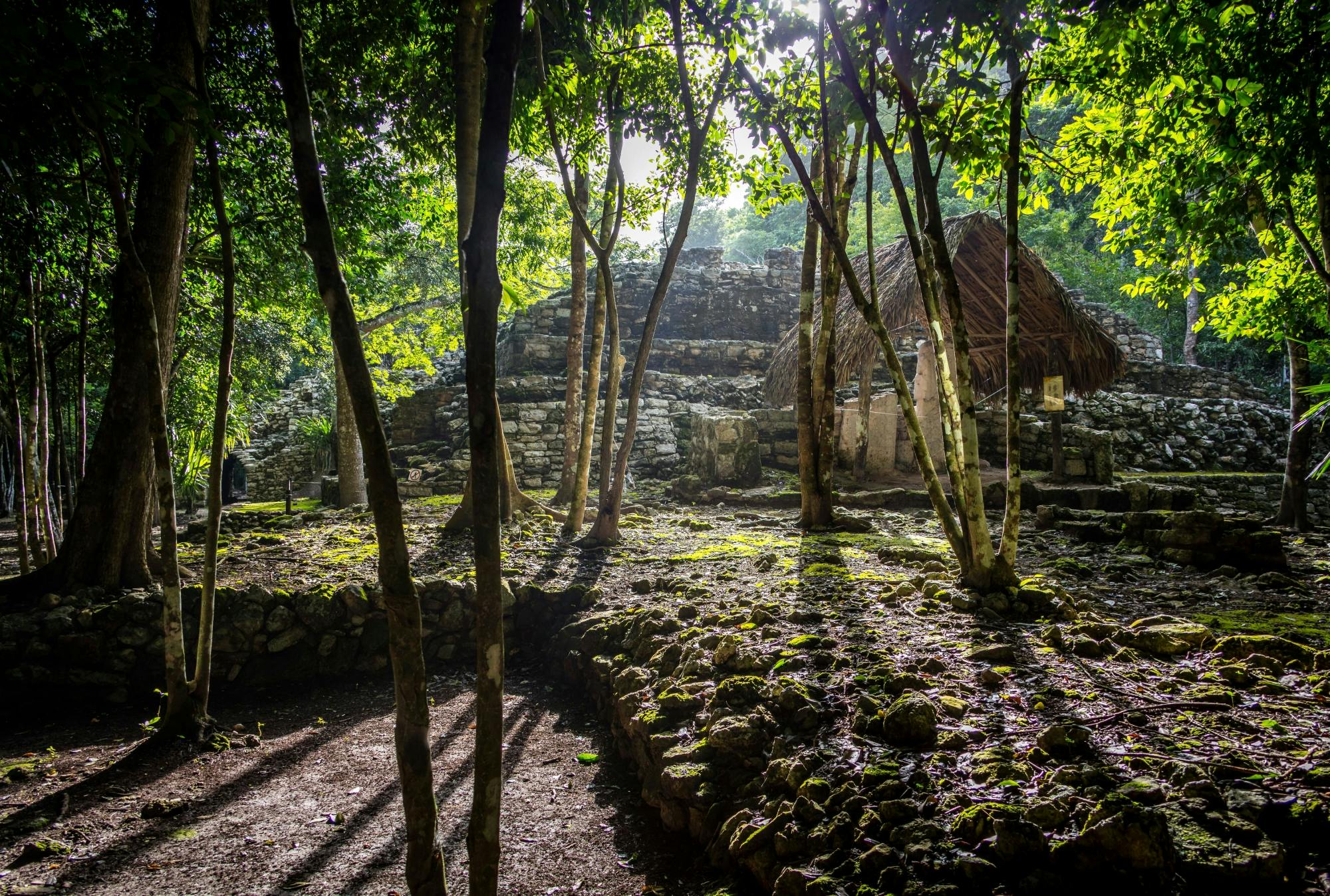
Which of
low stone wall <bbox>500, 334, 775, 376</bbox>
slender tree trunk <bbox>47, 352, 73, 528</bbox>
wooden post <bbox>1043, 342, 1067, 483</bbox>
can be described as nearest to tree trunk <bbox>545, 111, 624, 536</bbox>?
slender tree trunk <bbox>47, 352, 73, 528</bbox>

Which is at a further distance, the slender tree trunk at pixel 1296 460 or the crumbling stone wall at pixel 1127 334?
the crumbling stone wall at pixel 1127 334

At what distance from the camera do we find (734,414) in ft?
45.4

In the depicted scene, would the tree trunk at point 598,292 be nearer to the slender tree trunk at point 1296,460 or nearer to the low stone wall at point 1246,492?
the slender tree trunk at point 1296,460

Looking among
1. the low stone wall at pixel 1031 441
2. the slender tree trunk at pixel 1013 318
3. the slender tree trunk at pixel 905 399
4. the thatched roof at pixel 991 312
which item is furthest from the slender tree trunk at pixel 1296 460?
the slender tree trunk at pixel 905 399

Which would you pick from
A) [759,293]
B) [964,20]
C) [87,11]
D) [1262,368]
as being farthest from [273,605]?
[1262,368]

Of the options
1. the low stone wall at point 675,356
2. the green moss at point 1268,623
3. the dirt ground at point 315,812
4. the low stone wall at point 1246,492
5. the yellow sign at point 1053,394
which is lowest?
the dirt ground at point 315,812

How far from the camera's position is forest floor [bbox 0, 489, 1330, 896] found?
6.81 feet

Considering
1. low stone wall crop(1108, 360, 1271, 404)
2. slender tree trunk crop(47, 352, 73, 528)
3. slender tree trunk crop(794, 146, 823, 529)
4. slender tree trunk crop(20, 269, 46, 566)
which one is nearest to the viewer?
slender tree trunk crop(20, 269, 46, 566)

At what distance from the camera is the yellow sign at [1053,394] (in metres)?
9.62

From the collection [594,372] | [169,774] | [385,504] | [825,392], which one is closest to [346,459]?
[594,372]

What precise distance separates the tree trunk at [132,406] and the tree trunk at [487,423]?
13.0 ft

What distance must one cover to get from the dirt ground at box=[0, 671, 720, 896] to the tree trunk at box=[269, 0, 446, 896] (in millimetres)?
968

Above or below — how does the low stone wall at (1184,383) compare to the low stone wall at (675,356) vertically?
below

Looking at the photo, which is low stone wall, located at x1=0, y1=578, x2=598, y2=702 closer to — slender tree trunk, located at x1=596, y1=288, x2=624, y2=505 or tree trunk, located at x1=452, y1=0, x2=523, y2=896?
slender tree trunk, located at x1=596, y1=288, x2=624, y2=505
